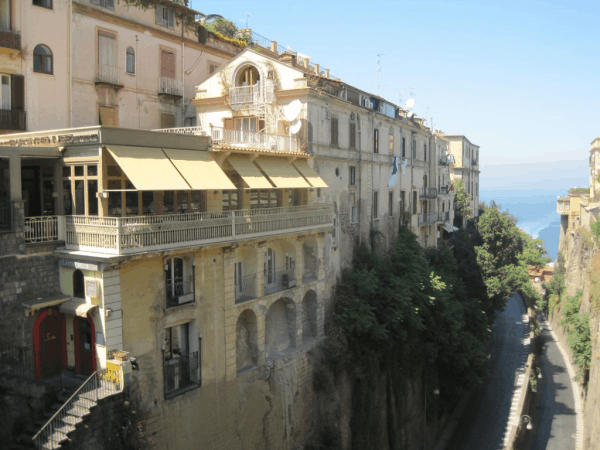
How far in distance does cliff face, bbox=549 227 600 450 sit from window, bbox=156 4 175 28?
97.3ft

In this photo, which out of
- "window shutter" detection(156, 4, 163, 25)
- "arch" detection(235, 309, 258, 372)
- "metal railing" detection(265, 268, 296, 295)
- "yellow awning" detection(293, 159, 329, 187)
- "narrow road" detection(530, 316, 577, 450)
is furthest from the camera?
"narrow road" detection(530, 316, 577, 450)

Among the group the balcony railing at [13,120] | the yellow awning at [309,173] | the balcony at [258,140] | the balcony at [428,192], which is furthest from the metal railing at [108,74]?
the balcony at [428,192]

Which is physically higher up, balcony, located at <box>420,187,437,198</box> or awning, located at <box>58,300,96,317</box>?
balcony, located at <box>420,187,437,198</box>

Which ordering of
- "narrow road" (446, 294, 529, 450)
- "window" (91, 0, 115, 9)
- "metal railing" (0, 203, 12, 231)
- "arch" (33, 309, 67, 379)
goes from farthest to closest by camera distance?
"narrow road" (446, 294, 529, 450) → "window" (91, 0, 115, 9) → "arch" (33, 309, 67, 379) → "metal railing" (0, 203, 12, 231)

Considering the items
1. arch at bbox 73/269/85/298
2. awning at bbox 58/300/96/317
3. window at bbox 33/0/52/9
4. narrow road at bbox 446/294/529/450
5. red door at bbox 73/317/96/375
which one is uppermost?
window at bbox 33/0/52/9

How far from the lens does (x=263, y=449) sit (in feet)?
69.2

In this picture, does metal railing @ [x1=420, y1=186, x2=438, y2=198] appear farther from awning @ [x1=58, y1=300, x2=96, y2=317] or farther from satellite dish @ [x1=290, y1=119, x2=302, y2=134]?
awning @ [x1=58, y1=300, x2=96, y2=317]

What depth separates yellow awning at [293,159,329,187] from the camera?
23.9 meters

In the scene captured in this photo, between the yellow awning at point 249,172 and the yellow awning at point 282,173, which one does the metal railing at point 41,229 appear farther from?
the yellow awning at point 282,173

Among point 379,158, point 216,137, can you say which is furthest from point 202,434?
point 379,158

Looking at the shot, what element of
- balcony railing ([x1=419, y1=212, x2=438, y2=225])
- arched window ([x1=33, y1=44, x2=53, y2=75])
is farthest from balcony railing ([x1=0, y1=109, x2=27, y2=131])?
balcony railing ([x1=419, y1=212, x2=438, y2=225])

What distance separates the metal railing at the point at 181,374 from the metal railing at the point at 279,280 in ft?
18.0

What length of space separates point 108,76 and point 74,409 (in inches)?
562

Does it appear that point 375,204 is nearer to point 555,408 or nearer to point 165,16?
point 165,16
